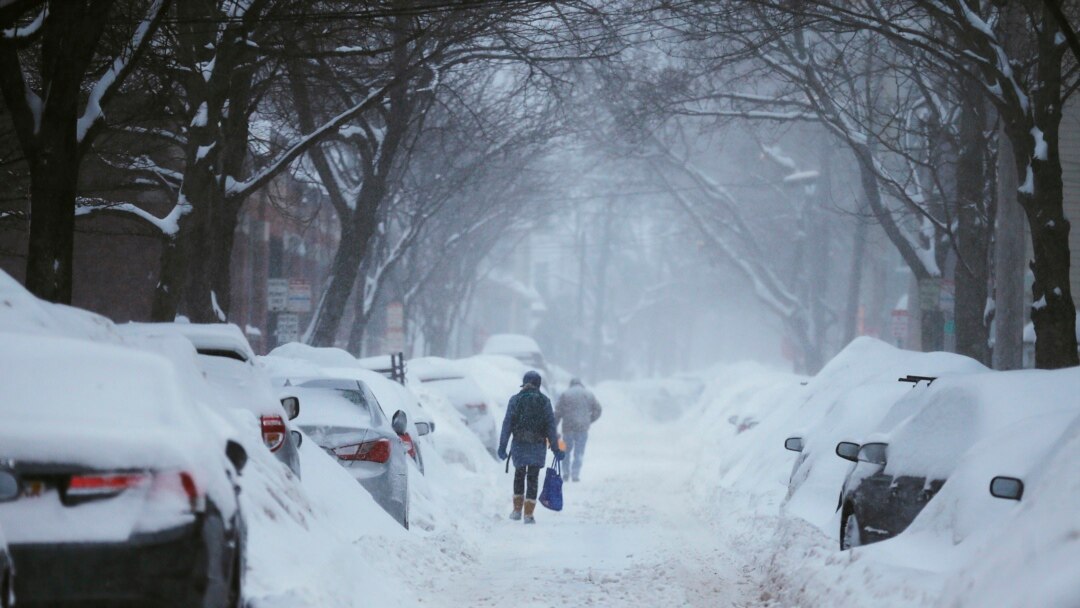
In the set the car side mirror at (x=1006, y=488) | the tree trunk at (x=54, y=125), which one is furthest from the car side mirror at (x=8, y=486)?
the tree trunk at (x=54, y=125)

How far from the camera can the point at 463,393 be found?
1053 inches

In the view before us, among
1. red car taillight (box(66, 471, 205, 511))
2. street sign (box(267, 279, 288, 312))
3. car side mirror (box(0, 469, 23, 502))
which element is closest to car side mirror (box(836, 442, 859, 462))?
red car taillight (box(66, 471, 205, 511))

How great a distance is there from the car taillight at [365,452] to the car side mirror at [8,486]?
288 inches

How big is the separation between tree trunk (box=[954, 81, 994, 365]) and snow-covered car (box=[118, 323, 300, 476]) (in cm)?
1231

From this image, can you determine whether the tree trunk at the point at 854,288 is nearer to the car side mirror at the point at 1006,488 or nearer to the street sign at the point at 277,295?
the street sign at the point at 277,295

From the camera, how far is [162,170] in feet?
66.8

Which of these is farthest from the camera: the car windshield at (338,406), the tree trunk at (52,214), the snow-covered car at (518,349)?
the snow-covered car at (518,349)

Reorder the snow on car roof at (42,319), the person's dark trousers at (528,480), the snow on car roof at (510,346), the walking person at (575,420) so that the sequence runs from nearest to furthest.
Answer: the snow on car roof at (42,319) < the person's dark trousers at (528,480) < the walking person at (575,420) < the snow on car roof at (510,346)

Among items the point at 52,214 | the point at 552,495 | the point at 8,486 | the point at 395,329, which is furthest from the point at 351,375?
the point at 395,329

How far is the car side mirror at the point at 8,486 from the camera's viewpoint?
18.4ft

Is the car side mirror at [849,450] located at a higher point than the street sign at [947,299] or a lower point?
lower

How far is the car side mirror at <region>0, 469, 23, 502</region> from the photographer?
221 inches

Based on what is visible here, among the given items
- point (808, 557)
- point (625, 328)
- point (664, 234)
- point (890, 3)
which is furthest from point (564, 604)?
point (625, 328)

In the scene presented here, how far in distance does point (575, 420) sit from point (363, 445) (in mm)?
11982
